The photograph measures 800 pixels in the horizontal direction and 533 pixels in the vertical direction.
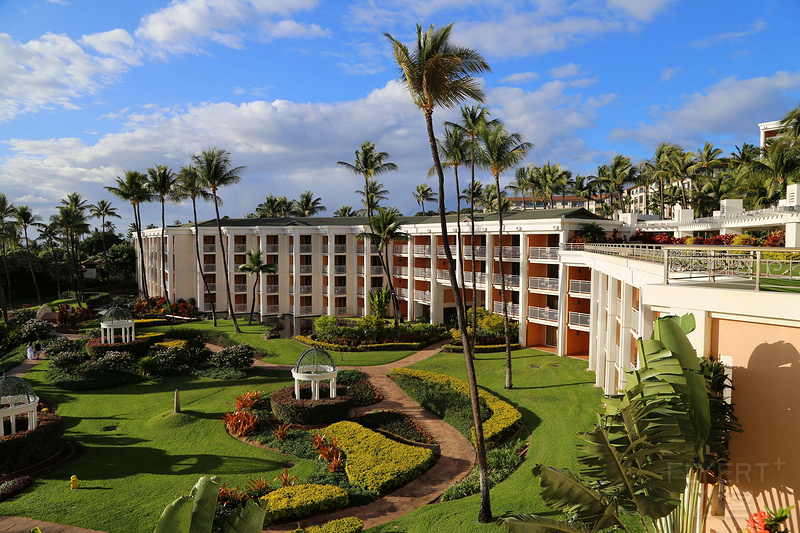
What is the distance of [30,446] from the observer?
1753cm

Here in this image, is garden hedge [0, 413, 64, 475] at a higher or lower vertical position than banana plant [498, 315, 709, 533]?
lower

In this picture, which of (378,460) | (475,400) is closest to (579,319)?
(378,460)

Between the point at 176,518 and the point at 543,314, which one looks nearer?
the point at 176,518

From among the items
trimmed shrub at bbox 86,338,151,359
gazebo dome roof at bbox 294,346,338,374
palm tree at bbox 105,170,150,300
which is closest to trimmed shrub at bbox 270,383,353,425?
gazebo dome roof at bbox 294,346,338,374

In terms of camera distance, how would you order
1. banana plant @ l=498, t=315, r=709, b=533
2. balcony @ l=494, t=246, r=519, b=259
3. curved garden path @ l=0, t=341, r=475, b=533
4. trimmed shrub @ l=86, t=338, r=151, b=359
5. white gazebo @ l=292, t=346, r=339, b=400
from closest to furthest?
banana plant @ l=498, t=315, r=709, b=533 → curved garden path @ l=0, t=341, r=475, b=533 → white gazebo @ l=292, t=346, r=339, b=400 → trimmed shrub @ l=86, t=338, r=151, b=359 → balcony @ l=494, t=246, r=519, b=259

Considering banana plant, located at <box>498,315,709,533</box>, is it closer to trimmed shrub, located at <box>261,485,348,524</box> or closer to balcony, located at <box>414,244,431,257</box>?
trimmed shrub, located at <box>261,485,348,524</box>

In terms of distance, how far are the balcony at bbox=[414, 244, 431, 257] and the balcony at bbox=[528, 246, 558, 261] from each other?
37.5 ft

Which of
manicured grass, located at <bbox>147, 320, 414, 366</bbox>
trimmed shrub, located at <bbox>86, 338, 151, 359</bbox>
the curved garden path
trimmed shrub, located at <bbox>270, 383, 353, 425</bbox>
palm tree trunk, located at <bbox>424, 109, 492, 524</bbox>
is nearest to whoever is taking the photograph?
palm tree trunk, located at <bbox>424, 109, 492, 524</bbox>

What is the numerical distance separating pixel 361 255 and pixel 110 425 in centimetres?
3152

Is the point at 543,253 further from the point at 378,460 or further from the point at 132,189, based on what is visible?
the point at 132,189

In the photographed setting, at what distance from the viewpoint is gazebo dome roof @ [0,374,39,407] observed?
1923cm

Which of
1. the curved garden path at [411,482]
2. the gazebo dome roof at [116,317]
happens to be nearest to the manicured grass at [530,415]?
the curved garden path at [411,482]

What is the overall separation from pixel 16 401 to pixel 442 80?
21.4 meters

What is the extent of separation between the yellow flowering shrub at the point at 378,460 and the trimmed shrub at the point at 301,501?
1.26m
